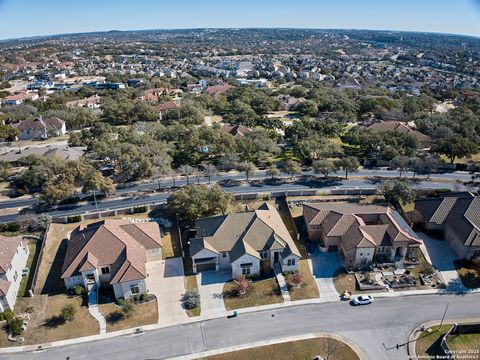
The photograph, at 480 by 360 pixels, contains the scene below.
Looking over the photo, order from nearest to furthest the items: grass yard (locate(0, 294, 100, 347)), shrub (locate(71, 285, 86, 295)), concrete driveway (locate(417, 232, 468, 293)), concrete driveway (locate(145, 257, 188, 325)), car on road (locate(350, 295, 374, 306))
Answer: grass yard (locate(0, 294, 100, 347)) → concrete driveway (locate(145, 257, 188, 325)) → car on road (locate(350, 295, 374, 306)) → shrub (locate(71, 285, 86, 295)) → concrete driveway (locate(417, 232, 468, 293))

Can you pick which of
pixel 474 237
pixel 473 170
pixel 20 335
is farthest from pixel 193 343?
pixel 473 170

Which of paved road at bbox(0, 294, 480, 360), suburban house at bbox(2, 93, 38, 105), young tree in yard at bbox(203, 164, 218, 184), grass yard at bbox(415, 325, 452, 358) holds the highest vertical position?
suburban house at bbox(2, 93, 38, 105)

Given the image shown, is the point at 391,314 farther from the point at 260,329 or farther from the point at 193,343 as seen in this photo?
the point at 193,343

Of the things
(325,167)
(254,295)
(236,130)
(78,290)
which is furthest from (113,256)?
(236,130)

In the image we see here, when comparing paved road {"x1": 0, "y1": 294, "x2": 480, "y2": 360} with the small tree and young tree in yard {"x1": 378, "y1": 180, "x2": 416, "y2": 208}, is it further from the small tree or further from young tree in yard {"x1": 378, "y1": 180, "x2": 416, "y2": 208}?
young tree in yard {"x1": 378, "y1": 180, "x2": 416, "y2": 208}

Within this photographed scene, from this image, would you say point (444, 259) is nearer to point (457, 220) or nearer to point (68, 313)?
point (457, 220)

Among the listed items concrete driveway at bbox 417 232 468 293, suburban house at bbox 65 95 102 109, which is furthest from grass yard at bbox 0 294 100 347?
suburban house at bbox 65 95 102 109
